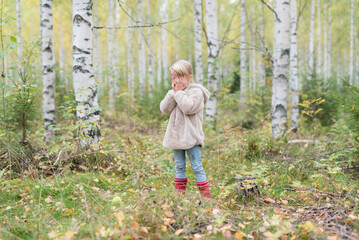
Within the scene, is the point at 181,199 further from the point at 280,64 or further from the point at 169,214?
the point at 280,64

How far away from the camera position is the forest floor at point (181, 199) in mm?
2305

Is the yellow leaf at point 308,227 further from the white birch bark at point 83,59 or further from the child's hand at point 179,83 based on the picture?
the white birch bark at point 83,59

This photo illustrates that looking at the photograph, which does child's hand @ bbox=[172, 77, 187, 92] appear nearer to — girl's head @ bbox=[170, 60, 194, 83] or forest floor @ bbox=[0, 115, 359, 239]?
girl's head @ bbox=[170, 60, 194, 83]

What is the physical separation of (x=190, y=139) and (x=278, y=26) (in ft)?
11.5

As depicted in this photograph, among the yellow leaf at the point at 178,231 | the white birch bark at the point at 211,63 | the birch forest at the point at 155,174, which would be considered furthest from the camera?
the white birch bark at the point at 211,63

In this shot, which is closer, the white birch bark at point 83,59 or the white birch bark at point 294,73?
the white birch bark at point 83,59

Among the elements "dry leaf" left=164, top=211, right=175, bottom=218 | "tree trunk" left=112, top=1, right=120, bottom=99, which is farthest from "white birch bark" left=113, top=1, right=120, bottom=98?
"dry leaf" left=164, top=211, right=175, bottom=218

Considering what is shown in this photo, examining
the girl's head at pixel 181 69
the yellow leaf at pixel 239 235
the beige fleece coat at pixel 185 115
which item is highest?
the girl's head at pixel 181 69

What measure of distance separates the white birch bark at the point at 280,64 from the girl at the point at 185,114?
2.62 metres

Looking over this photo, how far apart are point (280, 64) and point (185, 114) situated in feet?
9.91

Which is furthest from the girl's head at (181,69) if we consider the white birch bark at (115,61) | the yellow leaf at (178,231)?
the white birch bark at (115,61)

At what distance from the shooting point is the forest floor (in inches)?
90.7

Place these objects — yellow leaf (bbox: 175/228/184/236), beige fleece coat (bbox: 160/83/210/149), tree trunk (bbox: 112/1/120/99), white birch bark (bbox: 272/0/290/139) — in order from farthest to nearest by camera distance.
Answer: tree trunk (bbox: 112/1/120/99), white birch bark (bbox: 272/0/290/139), beige fleece coat (bbox: 160/83/210/149), yellow leaf (bbox: 175/228/184/236)

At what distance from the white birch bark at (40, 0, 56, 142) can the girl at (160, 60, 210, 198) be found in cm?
384
